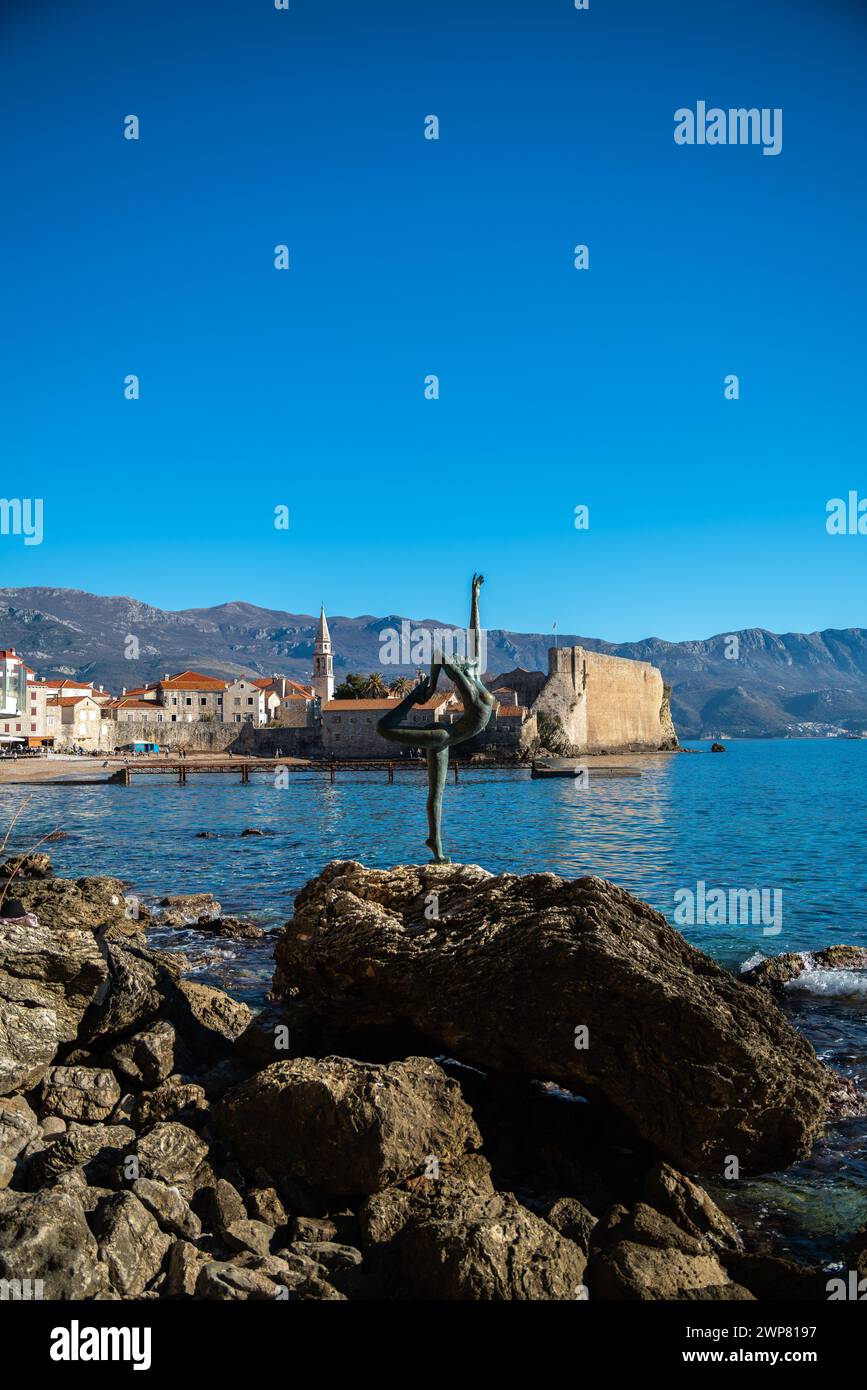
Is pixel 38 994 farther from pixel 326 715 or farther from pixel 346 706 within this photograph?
pixel 326 715

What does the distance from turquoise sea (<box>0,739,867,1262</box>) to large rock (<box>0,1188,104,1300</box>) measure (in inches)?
158

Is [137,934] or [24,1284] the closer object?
[24,1284]

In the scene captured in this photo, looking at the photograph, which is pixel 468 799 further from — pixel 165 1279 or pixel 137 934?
pixel 165 1279

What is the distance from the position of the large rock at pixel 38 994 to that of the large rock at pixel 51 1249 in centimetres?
179

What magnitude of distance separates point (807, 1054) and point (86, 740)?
91252 millimetres

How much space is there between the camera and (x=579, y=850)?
28016 millimetres

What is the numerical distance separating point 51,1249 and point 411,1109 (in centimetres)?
201

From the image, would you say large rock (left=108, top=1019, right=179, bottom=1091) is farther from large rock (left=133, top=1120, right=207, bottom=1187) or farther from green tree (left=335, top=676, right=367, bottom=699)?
green tree (left=335, top=676, right=367, bottom=699)

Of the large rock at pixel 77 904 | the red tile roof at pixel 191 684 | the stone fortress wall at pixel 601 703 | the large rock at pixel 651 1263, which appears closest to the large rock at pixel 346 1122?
the large rock at pixel 651 1263

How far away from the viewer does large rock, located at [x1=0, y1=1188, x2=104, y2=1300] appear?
4.12 m

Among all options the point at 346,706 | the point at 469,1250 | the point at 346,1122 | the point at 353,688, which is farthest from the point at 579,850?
the point at 353,688
